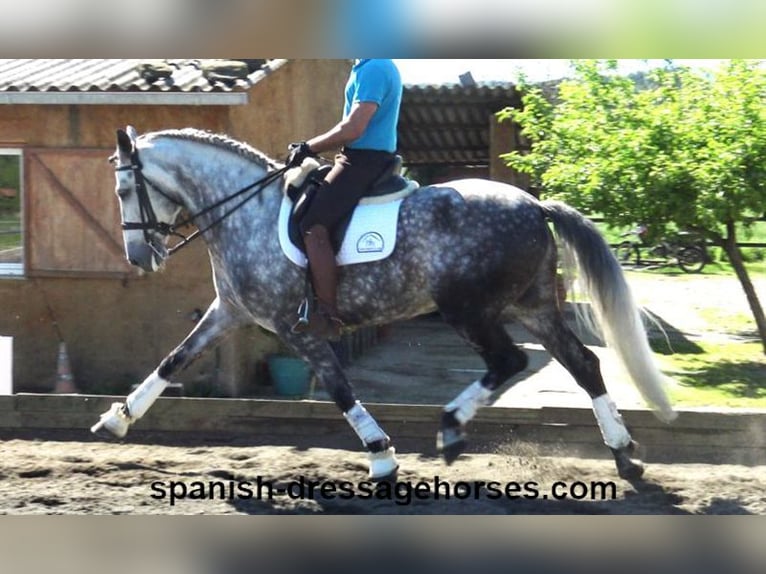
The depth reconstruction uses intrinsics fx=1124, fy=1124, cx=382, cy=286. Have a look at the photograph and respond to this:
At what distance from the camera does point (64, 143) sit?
10.4 meters

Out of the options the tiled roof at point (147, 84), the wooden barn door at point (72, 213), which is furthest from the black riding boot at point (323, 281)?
the wooden barn door at point (72, 213)

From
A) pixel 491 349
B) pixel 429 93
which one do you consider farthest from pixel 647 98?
pixel 491 349

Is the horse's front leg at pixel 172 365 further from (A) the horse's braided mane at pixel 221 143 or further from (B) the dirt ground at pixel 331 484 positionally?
(A) the horse's braided mane at pixel 221 143

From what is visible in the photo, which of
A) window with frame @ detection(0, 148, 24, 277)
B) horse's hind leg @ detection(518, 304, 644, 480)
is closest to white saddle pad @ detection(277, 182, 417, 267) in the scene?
horse's hind leg @ detection(518, 304, 644, 480)

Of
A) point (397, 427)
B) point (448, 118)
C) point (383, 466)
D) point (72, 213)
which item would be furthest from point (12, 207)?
point (448, 118)

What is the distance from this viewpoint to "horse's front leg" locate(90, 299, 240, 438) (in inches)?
290

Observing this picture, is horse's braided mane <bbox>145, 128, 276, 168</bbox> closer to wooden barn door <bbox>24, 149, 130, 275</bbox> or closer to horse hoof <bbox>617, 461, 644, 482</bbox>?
horse hoof <bbox>617, 461, 644, 482</bbox>

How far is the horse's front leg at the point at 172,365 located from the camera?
737 cm

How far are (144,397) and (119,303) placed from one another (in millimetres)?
3269

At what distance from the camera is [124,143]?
716cm

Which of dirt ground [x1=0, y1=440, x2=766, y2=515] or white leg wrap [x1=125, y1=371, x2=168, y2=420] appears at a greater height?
white leg wrap [x1=125, y1=371, x2=168, y2=420]

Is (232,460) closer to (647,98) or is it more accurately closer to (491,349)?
(491,349)

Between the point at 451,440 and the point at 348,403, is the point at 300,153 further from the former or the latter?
the point at 451,440

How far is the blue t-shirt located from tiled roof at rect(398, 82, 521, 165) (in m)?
5.47
